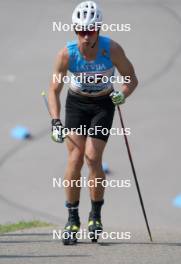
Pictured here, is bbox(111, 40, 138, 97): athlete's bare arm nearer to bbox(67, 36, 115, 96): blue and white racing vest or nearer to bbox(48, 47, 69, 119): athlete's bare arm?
bbox(67, 36, 115, 96): blue and white racing vest

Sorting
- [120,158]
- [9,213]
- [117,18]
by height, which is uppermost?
[117,18]

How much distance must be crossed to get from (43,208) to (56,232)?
2120 millimetres

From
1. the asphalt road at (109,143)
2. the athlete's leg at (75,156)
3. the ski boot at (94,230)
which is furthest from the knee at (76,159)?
the asphalt road at (109,143)

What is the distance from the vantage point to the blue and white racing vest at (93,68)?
8016 mm

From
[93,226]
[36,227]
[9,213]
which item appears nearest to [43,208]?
[9,213]

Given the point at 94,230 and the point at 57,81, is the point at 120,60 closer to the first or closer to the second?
the point at 57,81

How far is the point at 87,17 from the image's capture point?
7.95 metres

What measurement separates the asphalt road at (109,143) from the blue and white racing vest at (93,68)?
1.28 metres

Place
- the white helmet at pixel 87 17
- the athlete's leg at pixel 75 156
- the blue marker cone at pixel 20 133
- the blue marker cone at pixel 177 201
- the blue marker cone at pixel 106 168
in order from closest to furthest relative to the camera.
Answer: the white helmet at pixel 87 17 → the athlete's leg at pixel 75 156 → the blue marker cone at pixel 177 201 → the blue marker cone at pixel 106 168 → the blue marker cone at pixel 20 133

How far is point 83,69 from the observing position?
8.05 metres

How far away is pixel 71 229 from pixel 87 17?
5.54 ft

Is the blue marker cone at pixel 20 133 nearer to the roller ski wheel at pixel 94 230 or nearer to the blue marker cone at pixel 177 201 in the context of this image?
the blue marker cone at pixel 177 201

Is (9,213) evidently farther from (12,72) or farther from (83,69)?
(12,72)

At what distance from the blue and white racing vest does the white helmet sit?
18 centimetres
